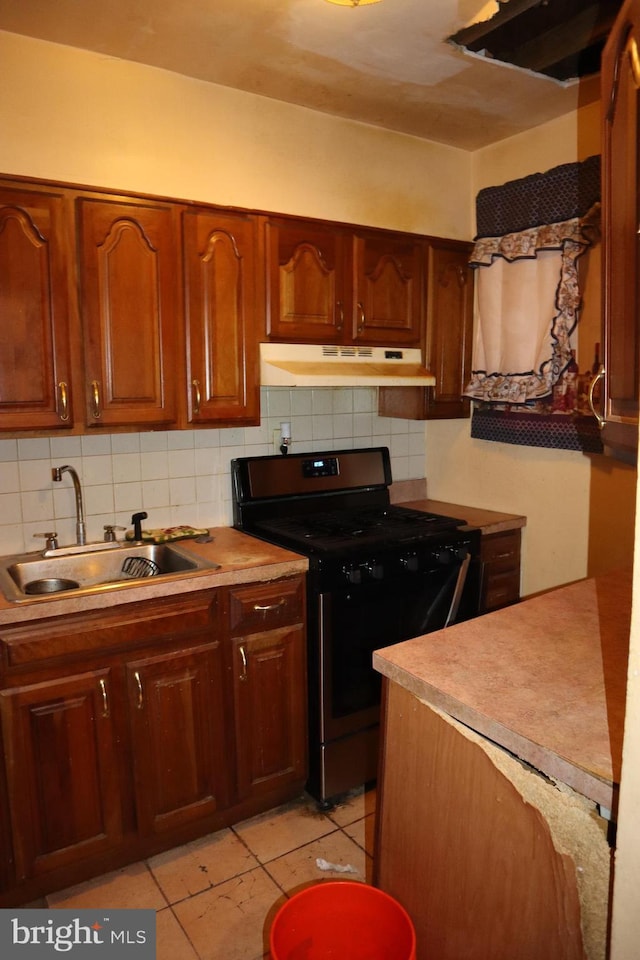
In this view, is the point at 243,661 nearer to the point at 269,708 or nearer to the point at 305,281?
the point at 269,708

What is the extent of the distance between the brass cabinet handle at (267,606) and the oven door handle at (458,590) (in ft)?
2.54

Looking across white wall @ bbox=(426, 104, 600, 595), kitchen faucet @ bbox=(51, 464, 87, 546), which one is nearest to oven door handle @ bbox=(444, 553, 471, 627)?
white wall @ bbox=(426, 104, 600, 595)

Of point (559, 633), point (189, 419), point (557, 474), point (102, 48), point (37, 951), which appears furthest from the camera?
point (557, 474)

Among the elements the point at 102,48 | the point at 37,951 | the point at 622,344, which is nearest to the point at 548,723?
the point at 622,344

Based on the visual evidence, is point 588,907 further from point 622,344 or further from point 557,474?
point 557,474

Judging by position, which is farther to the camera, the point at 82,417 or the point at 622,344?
the point at 82,417

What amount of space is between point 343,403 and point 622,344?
1.96m

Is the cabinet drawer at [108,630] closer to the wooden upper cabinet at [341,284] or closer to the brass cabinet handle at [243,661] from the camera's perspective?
the brass cabinet handle at [243,661]

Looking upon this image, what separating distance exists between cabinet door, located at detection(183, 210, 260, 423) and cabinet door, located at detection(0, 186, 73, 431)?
421 millimetres

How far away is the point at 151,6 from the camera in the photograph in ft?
5.96

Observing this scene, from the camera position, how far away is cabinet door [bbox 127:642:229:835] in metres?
2.02

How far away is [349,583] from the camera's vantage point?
7.57 feet

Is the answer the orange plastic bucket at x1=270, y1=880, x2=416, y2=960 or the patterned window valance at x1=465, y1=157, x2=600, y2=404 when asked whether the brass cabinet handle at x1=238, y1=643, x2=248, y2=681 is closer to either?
the orange plastic bucket at x1=270, y1=880, x2=416, y2=960

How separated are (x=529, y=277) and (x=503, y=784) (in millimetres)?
2147
